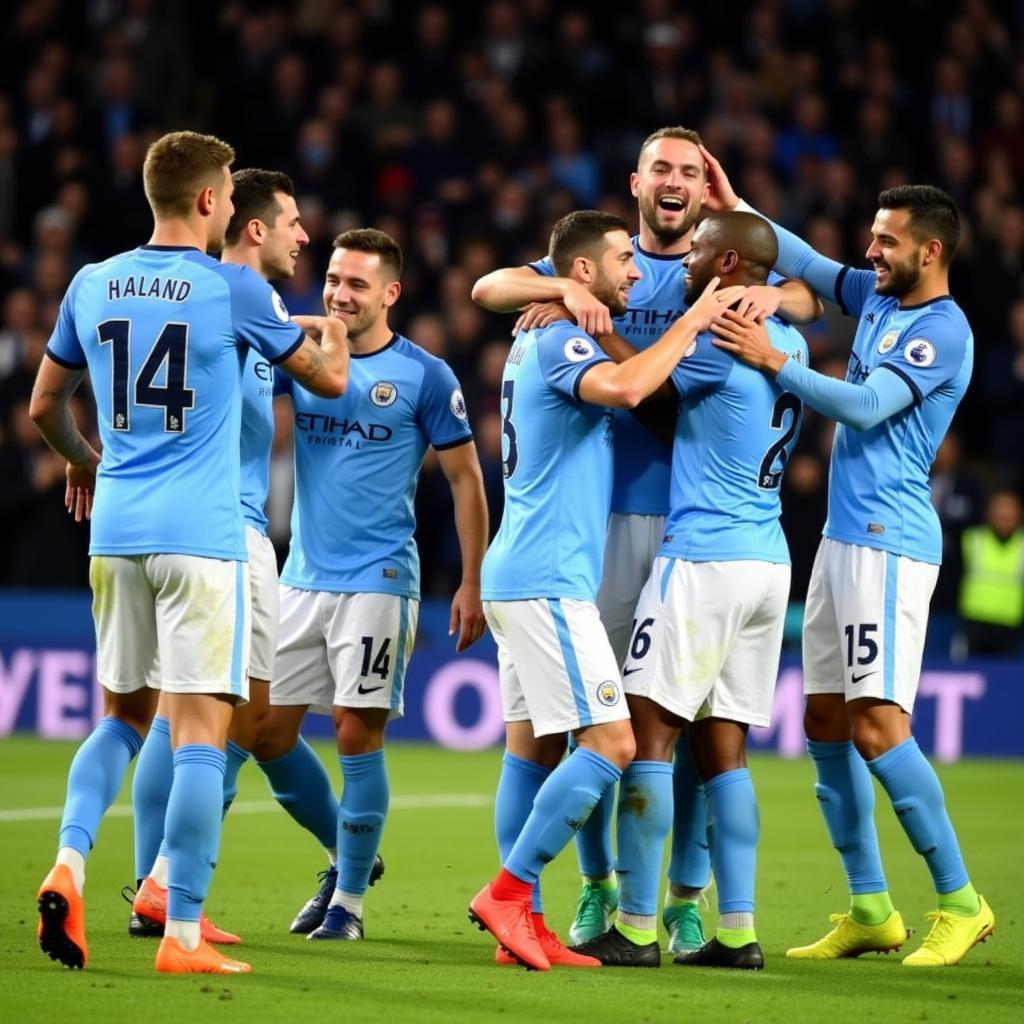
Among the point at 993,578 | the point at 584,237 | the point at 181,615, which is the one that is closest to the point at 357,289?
the point at 584,237

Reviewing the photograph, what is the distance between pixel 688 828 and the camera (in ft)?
22.7

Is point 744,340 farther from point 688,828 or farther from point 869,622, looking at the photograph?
point 688,828

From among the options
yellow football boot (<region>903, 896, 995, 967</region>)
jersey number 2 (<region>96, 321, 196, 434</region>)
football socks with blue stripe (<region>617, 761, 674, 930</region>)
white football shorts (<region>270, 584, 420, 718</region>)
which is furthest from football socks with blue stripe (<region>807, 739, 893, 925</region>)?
jersey number 2 (<region>96, 321, 196, 434</region>)

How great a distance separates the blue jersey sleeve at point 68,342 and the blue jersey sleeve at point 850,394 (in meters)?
2.30

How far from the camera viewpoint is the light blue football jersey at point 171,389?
5902 mm

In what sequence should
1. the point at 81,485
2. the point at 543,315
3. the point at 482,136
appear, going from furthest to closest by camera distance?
1. the point at 482,136
2. the point at 81,485
3. the point at 543,315

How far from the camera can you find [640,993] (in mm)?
5730

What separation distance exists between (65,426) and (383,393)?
1.25 m

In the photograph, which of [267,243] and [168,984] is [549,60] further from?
[168,984]

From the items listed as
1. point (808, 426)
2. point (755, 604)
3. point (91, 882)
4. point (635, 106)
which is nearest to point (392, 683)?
point (755, 604)

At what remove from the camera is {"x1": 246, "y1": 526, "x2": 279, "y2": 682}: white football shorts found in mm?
6844

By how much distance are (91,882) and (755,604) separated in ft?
10.9

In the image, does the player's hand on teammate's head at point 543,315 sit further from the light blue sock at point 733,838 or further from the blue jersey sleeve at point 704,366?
the light blue sock at point 733,838

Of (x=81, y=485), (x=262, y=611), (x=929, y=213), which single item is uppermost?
(x=929, y=213)
